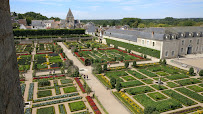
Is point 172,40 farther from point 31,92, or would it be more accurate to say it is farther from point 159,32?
point 31,92

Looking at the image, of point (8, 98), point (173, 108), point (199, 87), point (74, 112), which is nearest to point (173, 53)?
point (199, 87)

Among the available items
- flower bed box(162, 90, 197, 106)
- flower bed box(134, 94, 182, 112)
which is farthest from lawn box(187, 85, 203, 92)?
flower bed box(134, 94, 182, 112)

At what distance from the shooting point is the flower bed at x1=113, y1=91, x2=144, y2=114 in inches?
599

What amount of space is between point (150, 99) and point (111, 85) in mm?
5556

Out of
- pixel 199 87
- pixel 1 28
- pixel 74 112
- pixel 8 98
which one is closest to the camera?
pixel 1 28

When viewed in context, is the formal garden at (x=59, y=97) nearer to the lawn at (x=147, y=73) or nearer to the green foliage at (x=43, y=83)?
the green foliage at (x=43, y=83)

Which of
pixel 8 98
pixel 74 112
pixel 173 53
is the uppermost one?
pixel 8 98

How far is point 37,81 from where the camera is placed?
22.6 m

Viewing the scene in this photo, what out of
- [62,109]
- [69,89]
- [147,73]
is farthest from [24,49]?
[147,73]

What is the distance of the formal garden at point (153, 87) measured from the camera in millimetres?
16562

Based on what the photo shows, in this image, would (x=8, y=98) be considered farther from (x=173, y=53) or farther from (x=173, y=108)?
(x=173, y=53)

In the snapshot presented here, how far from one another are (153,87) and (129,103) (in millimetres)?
6124

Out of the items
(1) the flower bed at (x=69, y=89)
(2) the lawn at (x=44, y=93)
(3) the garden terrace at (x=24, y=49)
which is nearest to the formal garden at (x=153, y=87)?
(1) the flower bed at (x=69, y=89)

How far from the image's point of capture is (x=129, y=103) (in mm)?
16609
